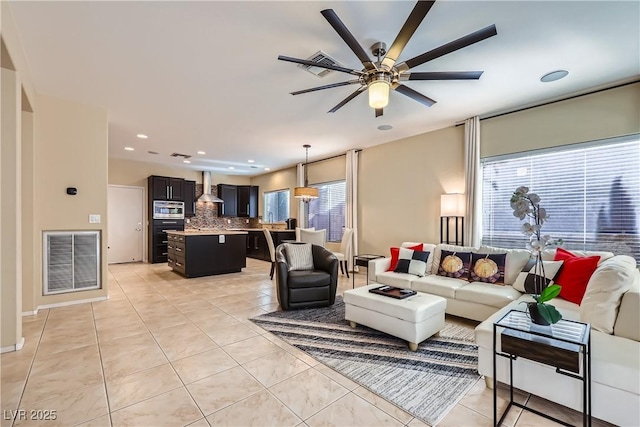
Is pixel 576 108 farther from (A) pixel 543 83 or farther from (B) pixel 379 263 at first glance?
(B) pixel 379 263

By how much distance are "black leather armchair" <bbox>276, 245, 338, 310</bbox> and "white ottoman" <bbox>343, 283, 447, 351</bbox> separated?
792 mm

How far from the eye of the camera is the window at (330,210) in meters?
6.98

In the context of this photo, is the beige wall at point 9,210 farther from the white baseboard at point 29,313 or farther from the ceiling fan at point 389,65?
the ceiling fan at point 389,65

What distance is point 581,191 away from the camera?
3.53 meters

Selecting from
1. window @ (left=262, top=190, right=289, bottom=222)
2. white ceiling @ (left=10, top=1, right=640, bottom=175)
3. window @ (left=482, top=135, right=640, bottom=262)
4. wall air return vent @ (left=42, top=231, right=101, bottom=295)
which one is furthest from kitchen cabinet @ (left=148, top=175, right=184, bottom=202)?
window @ (left=482, top=135, right=640, bottom=262)

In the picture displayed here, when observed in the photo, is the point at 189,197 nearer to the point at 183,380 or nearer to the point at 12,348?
the point at 12,348

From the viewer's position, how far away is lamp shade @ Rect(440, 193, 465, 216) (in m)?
4.36

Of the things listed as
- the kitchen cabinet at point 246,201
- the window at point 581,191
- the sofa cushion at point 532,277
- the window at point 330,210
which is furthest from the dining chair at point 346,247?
the kitchen cabinet at point 246,201

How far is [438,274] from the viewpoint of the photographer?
3.94m

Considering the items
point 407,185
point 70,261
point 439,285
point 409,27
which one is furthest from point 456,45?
point 70,261

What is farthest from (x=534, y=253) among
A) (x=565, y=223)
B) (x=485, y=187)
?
(x=485, y=187)

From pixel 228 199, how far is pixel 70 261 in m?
5.65

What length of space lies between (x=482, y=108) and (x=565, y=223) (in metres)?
1.87

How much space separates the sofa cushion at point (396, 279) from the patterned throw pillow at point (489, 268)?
74 centimetres
